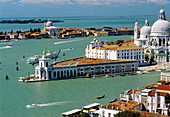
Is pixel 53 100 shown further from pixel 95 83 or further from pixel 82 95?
pixel 95 83

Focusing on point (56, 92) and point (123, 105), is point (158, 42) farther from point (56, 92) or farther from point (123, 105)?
point (123, 105)

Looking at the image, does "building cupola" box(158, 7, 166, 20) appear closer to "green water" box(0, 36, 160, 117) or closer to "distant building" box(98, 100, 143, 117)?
"green water" box(0, 36, 160, 117)

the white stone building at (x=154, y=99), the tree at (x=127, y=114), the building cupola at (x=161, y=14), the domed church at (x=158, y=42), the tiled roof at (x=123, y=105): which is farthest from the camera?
the building cupola at (x=161, y=14)

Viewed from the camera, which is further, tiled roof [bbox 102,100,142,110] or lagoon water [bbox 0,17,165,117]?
lagoon water [bbox 0,17,165,117]

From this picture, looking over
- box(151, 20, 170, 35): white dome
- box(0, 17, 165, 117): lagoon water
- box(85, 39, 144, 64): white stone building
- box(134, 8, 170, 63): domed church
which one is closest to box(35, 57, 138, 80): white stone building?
box(0, 17, 165, 117): lagoon water

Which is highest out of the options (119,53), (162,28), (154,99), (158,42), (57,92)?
Result: (162,28)

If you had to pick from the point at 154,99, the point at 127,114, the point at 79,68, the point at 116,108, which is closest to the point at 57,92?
the point at 79,68

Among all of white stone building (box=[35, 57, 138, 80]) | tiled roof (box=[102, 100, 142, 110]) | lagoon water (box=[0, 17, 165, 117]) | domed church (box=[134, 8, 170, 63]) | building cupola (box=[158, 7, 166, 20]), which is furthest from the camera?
building cupola (box=[158, 7, 166, 20])

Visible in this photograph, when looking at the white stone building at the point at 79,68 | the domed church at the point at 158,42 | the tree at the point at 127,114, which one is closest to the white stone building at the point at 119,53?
the domed church at the point at 158,42

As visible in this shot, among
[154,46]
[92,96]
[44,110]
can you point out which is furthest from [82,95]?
[154,46]

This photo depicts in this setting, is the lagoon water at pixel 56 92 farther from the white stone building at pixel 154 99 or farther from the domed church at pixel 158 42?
the domed church at pixel 158 42

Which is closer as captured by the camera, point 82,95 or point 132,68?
point 82,95
